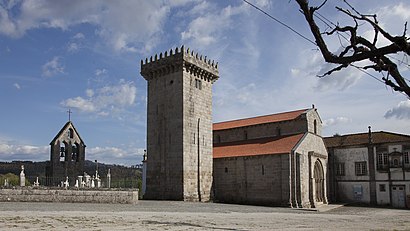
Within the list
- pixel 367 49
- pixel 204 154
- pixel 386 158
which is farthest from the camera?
pixel 386 158

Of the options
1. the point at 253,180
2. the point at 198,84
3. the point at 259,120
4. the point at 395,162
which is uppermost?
→ the point at 198,84

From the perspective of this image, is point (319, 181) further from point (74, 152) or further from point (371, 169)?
point (74, 152)

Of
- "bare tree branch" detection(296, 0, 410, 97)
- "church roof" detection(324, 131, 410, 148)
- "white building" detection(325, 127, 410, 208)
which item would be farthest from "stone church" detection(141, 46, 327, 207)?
"bare tree branch" detection(296, 0, 410, 97)

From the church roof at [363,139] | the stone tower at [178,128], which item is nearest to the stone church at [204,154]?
the stone tower at [178,128]

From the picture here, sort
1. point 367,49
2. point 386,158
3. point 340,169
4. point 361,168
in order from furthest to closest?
point 340,169
point 361,168
point 386,158
point 367,49

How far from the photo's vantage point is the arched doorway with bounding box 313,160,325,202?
40375mm

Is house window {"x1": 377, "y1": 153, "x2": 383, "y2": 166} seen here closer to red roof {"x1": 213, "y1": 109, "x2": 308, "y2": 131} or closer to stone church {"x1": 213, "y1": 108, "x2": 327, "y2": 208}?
stone church {"x1": 213, "y1": 108, "x2": 327, "y2": 208}

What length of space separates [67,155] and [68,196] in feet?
24.3

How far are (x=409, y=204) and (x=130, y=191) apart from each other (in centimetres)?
2869

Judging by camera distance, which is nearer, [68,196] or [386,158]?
[68,196]

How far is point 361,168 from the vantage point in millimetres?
43750

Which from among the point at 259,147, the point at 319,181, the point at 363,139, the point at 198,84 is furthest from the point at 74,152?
the point at 363,139

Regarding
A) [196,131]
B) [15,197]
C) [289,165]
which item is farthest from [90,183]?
[289,165]

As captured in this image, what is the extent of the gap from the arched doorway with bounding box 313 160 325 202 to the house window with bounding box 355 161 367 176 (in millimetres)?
5090
